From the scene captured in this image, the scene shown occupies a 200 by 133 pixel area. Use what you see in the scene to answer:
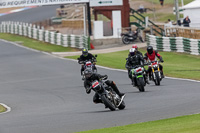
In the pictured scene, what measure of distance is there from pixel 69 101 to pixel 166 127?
8152mm

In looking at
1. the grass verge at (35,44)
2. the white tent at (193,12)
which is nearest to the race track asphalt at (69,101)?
the grass verge at (35,44)

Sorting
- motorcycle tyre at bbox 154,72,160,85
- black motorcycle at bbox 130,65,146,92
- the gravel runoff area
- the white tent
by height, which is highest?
the white tent

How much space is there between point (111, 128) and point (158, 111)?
267cm

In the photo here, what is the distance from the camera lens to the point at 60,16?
69.1 m

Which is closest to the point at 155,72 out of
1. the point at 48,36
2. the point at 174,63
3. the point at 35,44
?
the point at 174,63

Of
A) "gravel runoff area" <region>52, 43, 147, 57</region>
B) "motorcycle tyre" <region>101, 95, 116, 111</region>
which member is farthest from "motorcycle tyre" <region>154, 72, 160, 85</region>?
"gravel runoff area" <region>52, 43, 147, 57</region>

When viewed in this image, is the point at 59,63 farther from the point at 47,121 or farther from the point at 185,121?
the point at 185,121

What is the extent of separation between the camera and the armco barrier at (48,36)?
143 ft

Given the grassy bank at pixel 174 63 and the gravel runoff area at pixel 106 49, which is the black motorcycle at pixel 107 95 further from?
the gravel runoff area at pixel 106 49

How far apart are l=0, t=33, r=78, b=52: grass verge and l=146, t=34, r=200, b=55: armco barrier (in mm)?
6843

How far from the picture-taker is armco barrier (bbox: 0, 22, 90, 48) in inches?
1720

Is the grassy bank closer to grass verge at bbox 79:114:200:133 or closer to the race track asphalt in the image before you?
the race track asphalt

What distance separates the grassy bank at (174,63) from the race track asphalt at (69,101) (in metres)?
1.83

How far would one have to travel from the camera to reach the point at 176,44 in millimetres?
37438
